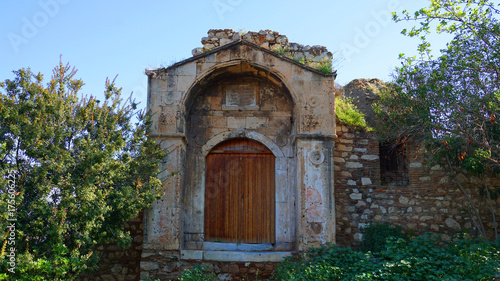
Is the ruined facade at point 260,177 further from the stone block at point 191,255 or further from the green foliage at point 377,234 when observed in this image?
the green foliage at point 377,234

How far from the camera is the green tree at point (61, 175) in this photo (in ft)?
17.8

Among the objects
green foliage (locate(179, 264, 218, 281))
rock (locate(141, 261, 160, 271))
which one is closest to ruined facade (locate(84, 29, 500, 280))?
rock (locate(141, 261, 160, 271))

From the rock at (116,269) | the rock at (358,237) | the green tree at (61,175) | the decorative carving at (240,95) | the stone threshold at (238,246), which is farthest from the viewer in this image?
the decorative carving at (240,95)

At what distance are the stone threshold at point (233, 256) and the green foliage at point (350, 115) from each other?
2.93 meters

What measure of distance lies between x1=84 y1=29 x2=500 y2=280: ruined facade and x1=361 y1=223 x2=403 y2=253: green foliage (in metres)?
0.17

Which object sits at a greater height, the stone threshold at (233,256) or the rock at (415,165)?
the rock at (415,165)

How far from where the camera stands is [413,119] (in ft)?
27.1

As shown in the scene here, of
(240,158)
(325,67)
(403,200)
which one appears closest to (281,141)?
(240,158)

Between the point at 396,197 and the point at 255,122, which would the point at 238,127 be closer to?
the point at 255,122

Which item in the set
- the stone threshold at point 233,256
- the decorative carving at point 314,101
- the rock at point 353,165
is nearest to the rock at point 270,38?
the decorative carving at point 314,101

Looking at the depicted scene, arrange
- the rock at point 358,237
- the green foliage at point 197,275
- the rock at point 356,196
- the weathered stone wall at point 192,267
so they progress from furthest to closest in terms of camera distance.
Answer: the rock at point 356,196 < the rock at point 358,237 < the weathered stone wall at point 192,267 < the green foliage at point 197,275

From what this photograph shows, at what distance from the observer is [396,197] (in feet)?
27.1

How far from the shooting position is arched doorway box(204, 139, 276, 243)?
822 centimetres

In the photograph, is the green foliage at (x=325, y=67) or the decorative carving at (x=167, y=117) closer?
the decorative carving at (x=167, y=117)
